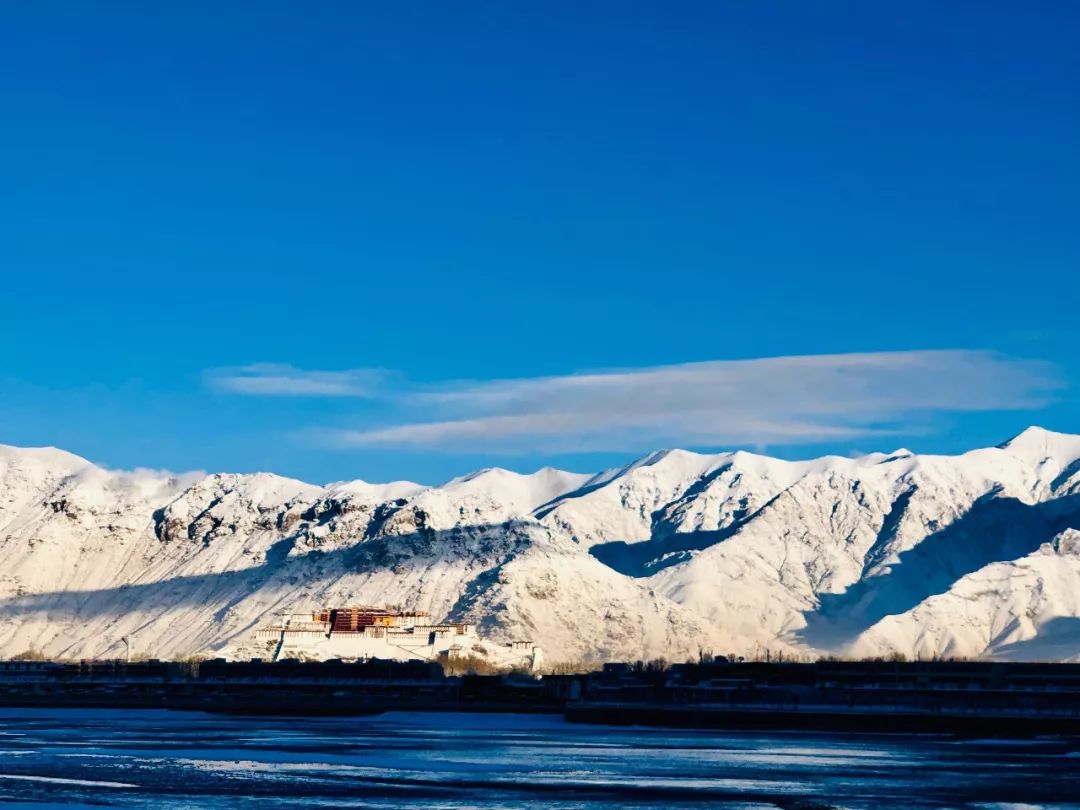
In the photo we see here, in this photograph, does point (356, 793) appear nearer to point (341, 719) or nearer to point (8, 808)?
point (8, 808)

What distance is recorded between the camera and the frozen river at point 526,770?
88.2 metres

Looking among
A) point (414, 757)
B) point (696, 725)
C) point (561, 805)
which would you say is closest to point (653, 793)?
point (561, 805)

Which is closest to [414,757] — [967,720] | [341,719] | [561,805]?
[561,805]

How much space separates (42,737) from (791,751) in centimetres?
5950

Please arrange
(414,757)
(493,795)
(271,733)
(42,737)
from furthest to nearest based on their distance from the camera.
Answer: (271,733) → (42,737) → (414,757) → (493,795)

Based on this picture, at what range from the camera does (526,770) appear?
106 meters

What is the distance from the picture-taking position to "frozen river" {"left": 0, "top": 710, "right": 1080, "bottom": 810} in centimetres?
8819

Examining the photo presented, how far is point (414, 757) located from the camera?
118875 millimetres

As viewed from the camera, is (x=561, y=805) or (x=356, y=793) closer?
(x=561, y=805)

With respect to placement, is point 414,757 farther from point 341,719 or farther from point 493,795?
point 341,719

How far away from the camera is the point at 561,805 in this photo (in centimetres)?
8556

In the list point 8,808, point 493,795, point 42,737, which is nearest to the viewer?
point 8,808

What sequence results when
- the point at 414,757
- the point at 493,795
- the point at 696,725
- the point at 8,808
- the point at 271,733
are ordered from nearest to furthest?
the point at 8,808
the point at 493,795
the point at 414,757
the point at 271,733
the point at 696,725

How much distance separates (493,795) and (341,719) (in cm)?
11166
